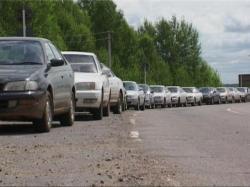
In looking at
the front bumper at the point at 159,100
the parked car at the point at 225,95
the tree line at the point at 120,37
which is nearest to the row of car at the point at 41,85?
the front bumper at the point at 159,100

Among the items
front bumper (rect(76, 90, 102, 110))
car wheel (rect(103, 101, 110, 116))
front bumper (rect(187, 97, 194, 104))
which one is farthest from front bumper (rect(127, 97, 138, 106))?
front bumper (rect(187, 97, 194, 104))

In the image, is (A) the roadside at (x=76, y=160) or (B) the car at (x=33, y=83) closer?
(A) the roadside at (x=76, y=160)

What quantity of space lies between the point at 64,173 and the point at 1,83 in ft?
17.5

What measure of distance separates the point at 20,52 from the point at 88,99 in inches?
172

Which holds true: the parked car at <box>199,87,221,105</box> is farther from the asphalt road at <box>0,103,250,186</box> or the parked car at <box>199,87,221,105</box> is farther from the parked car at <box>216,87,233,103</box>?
the asphalt road at <box>0,103,250,186</box>

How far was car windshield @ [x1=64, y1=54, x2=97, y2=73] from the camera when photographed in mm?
19464

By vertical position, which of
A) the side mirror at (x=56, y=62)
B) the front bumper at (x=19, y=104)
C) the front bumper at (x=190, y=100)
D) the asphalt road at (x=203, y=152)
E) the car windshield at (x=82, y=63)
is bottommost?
the asphalt road at (x=203, y=152)

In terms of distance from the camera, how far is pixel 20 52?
46.7 ft

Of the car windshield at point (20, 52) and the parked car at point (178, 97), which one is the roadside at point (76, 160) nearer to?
the car windshield at point (20, 52)

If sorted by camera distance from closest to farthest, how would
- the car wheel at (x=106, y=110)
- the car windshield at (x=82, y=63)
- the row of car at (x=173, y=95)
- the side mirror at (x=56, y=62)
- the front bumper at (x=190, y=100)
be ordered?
the side mirror at (x=56, y=62)
the car windshield at (x=82, y=63)
the car wheel at (x=106, y=110)
the row of car at (x=173, y=95)
the front bumper at (x=190, y=100)

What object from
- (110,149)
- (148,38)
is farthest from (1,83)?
(148,38)

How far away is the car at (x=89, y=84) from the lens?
18.5 m

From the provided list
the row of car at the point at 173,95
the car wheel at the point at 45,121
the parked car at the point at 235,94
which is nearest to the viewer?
the car wheel at the point at 45,121

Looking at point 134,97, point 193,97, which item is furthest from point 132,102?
point 193,97
